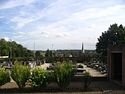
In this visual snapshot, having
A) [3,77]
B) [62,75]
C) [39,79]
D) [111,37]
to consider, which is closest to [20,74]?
[3,77]

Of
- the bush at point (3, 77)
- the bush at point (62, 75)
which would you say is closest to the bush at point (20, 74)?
the bush at point (3, 77)

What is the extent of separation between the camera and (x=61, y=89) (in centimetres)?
3441

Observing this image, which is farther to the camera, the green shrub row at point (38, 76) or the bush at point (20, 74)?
the bush at point (20, 74)

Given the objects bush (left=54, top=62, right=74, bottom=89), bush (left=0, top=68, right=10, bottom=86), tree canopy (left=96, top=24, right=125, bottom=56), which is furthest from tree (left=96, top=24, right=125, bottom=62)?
bush (left=0, top=68, right=10, bottom=86)

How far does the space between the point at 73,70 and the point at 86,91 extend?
300 cm

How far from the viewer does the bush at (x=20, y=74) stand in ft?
112

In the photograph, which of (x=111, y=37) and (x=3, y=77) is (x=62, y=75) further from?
(x=111, y=37)

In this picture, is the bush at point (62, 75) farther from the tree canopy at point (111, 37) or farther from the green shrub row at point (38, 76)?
the tree canopy at point (111, 37)

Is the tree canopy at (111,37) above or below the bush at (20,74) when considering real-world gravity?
above

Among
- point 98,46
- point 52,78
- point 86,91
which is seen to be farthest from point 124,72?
point 98,46

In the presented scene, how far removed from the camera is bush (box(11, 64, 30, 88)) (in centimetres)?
3419

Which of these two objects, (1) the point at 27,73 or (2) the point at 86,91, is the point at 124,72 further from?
(1) the point at 27,73

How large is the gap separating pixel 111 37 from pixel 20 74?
67.0 m

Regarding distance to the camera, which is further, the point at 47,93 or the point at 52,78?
the point at 52,78
